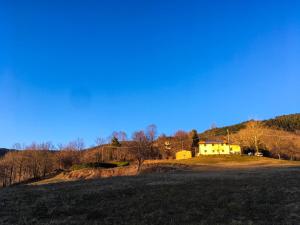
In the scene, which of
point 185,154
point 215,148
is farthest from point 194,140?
point 185,154

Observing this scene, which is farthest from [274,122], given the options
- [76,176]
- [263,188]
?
[263,188]

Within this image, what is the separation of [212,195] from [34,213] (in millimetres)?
11049

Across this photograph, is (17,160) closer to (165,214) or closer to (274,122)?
(165,214)

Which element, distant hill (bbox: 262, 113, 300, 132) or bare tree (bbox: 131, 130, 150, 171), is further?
distant hill (bbox: 262, 113, 300, 132)

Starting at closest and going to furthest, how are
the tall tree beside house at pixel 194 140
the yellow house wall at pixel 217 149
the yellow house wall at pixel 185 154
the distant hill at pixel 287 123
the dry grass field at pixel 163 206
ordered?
the dry grass field at pixel 163 206 < the yellow house wall at pixel 185 154 < the yellow house wall at pixel 217 149 < the tall tree beside house at pixel 194 140 < the distant hill at pixel 287 123

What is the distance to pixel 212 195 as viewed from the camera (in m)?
20.5


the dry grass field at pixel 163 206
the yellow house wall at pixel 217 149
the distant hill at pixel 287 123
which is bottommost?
the dry grass field at pixel 163 206

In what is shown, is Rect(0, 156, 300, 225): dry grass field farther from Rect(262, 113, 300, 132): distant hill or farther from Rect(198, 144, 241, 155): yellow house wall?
Rect(262, 113, 300, 132): distant hill

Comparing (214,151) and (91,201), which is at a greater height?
(214,151)

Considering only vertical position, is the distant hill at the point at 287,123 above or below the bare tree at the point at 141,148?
above

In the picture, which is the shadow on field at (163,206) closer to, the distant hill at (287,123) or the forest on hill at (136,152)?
the forest on hill at (136,152)

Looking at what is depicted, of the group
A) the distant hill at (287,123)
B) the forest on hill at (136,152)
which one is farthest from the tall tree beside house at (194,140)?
the distant hill at (287,123)

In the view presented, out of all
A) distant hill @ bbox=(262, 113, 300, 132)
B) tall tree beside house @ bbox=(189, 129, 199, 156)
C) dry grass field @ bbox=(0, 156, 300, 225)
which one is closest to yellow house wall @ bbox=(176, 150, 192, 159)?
tall tree beside house @ bbox=(189, 129, 199, 156)

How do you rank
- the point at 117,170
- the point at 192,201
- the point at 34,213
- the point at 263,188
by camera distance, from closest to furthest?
the point at 34,213 → the point at 192,201 → the point at 263,188 → the point at 117,170
